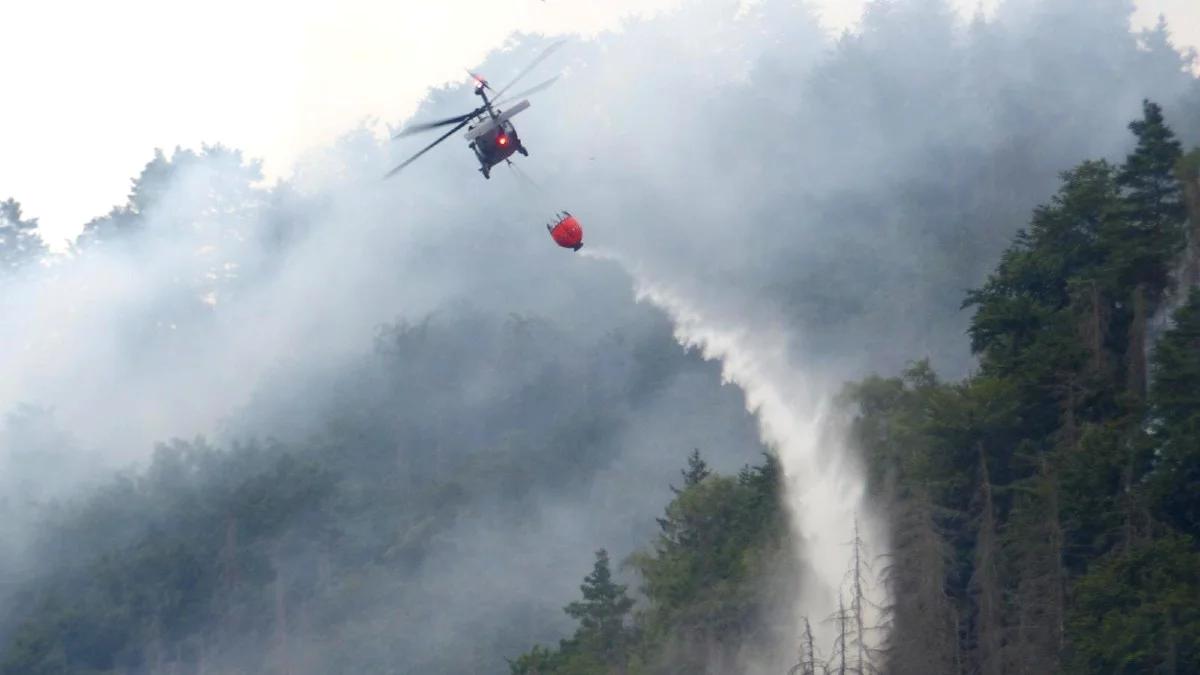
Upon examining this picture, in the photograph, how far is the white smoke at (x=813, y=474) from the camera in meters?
56.6

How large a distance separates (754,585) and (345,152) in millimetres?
76266

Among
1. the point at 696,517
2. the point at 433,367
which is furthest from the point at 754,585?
the point at 433,367

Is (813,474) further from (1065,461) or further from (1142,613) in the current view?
(1142,613)

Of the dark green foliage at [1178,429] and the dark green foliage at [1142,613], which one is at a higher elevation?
the dark green foliage at [1178,429]

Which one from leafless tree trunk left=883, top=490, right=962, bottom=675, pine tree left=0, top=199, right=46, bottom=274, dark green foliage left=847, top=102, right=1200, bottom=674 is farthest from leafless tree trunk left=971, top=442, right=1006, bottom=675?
pine tree left=0, top=199, right=46, bottom=274

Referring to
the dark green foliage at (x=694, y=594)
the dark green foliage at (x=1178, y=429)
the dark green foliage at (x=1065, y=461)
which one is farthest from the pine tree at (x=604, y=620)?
the dark green foliage at (x=1178, y=429)

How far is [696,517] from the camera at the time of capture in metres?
73.2

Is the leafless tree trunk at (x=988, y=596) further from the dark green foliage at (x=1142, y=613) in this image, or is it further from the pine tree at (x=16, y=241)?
the pine tree at (x=16, y=241)

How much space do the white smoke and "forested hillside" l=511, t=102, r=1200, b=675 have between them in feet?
2.61

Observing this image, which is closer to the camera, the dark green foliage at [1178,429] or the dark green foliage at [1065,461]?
the dark green foliage at [1065,461]

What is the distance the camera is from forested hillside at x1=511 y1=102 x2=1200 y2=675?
44.9m

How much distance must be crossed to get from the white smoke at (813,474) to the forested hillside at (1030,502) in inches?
31.3

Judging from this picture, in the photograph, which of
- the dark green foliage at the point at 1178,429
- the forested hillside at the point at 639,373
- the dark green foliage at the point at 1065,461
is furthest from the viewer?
the forested hillside at the point at 639,373

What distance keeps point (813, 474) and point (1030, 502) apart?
12.0 metres
